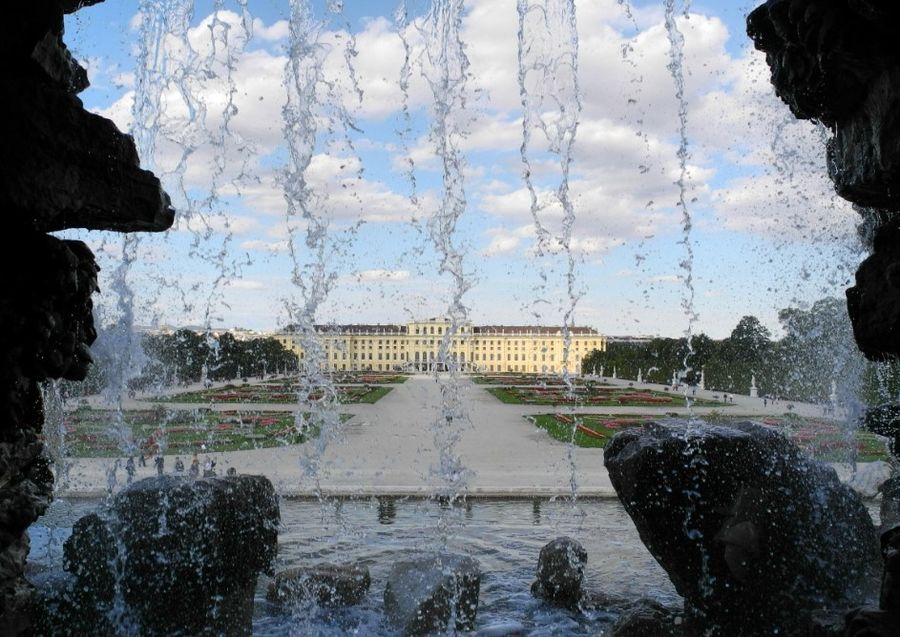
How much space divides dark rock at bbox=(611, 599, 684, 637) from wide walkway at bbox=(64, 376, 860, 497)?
4489mm

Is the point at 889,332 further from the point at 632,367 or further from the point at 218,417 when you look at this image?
the point at 632,367

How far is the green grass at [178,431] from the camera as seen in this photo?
47.4 feet

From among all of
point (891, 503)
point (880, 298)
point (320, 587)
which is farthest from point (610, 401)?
point (880, 298)

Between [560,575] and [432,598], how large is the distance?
130 cm

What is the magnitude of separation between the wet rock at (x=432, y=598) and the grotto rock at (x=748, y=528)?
161cm

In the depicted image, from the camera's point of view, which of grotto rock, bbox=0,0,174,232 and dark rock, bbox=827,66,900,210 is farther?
grotto rock, bbox=0,0,174,232

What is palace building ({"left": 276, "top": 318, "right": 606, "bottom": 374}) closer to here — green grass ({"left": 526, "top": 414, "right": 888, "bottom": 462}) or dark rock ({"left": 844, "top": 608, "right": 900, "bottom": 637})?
green grass ({"left": 526, "top": 414, "right": 888, "bottom": 462})

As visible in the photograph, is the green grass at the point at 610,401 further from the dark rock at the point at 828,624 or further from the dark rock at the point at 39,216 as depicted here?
Result: the dark rock at the point at 39,216

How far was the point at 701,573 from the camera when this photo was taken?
4.67 meters

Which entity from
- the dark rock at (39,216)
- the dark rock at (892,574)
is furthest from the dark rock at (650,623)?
the dark rock at (39,216)

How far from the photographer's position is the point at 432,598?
5578mm

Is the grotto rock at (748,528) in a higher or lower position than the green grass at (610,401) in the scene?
higher

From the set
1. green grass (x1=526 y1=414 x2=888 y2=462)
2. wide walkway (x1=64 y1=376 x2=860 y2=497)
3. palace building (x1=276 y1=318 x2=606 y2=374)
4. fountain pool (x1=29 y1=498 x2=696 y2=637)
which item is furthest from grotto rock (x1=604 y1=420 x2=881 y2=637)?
palace building (x1=276 y1=318 x2=606 y2=374)

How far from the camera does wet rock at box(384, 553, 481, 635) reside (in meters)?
5.51
